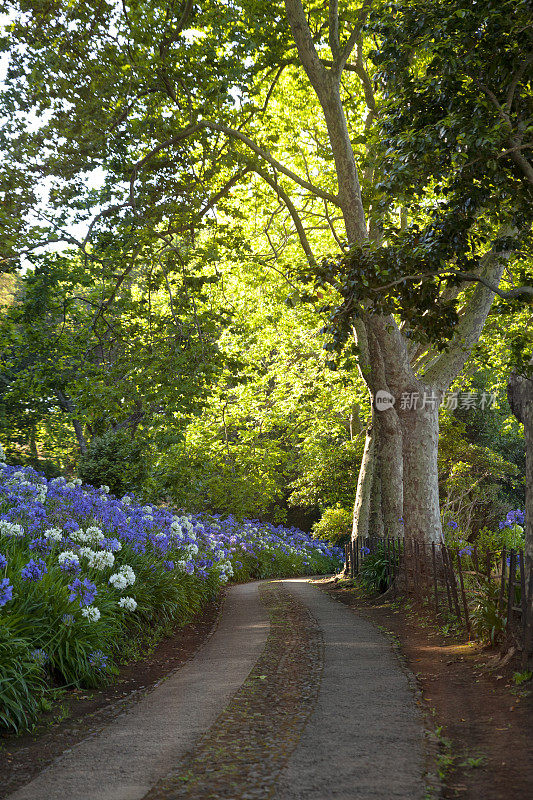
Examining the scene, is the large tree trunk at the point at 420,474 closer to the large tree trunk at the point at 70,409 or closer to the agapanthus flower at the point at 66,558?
the agapanthus flower at the point at 66,558

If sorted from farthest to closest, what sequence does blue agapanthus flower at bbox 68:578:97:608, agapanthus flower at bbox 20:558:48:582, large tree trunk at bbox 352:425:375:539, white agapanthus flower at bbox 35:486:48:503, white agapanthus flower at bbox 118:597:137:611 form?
1. large tree trunk at bbox 352:425:375:539
2. white agapanthus flower at bbox 35:486:48:503
3. white agapanthus flower at bbox 118:597:137:611
4. blue agapanthus flower at bbox 68:578:97:608
5. agapanthus flower at bbox 20:558:48:582

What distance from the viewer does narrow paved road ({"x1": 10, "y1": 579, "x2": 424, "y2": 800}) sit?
3.57 m

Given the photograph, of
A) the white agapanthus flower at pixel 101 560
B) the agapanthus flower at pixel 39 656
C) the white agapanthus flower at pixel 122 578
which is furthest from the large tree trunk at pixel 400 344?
the agapanthus flower at pixel 39 656

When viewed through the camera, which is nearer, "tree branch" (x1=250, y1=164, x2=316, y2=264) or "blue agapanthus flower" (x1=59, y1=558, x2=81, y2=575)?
"blue agapanthus flower" (x1=59, y1=558, x2=81, y2=575)

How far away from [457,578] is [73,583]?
5.76 m

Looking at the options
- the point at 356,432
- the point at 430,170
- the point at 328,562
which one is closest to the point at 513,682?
the point at 430,170

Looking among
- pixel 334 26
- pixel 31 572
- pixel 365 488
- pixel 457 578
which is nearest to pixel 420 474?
pixel 457 578

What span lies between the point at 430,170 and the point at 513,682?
19.6 ft

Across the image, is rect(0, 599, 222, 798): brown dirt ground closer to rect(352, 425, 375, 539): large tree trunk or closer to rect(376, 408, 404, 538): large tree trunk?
rect(376, 408, 404, 538): large tree trunk

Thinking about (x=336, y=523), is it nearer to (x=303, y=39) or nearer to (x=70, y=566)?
(x=303, y=39)

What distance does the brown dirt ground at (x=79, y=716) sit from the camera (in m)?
4.15

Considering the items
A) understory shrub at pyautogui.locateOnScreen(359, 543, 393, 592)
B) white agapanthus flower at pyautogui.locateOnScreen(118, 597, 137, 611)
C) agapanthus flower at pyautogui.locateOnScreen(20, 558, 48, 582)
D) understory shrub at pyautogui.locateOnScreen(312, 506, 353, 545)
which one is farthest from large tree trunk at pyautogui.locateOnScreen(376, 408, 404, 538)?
understory shrub at pyautogui.locateOnScreen(312, 506, 353, 545)

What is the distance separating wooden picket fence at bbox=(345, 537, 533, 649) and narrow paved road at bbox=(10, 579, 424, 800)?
3.86ft

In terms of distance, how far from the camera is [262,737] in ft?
14.5
